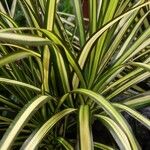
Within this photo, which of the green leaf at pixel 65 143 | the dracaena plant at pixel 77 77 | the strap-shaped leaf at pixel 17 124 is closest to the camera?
the strap-shaped leaf at pixel 17 124

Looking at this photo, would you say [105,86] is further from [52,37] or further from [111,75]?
[52,37]

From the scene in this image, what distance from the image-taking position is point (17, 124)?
892mm

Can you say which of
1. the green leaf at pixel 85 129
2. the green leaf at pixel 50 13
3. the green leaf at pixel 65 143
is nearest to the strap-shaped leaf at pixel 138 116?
the green leaf at pixel 85 129

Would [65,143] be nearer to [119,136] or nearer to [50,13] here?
[119,136]

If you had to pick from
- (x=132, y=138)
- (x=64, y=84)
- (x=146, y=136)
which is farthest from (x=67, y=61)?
(x=146, y=136)

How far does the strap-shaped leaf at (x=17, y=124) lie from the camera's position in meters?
0.84

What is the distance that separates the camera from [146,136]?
1499 millimetres

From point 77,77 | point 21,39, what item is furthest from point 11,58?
point 77,77

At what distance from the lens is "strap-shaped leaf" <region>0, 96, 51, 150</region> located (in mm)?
840

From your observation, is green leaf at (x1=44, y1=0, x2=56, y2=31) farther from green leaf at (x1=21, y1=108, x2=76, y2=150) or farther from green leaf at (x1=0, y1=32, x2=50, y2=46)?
green leaf at (x1=21, y1=108, x2=76, y2=150)

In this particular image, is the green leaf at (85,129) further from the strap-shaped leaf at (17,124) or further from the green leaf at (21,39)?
the green leaf at (21,39)

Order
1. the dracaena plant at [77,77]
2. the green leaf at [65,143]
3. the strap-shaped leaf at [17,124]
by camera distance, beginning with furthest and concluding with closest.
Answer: the green leaf at [65,143], the dracaena plant at [77,77], the strap-shaped leaf at [17,124]

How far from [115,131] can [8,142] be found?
11.4 inches

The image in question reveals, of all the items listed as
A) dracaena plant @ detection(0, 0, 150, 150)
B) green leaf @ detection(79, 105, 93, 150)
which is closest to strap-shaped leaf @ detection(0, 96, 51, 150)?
dracaena plant @ detection(0, 0, 150, 150)
